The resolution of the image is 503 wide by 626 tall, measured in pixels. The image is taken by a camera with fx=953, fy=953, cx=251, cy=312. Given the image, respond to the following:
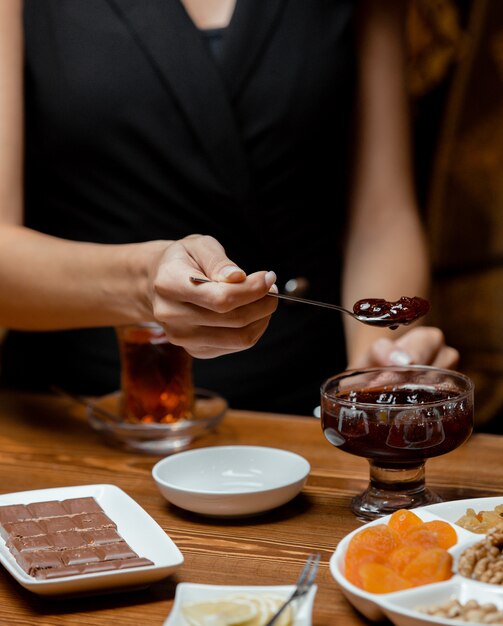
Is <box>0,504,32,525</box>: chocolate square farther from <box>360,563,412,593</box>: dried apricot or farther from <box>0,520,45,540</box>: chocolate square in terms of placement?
<box>360,563,412,593</box>: dried apricot

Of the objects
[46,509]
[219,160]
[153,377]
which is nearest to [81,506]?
[46,509]

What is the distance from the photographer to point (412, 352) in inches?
65.0

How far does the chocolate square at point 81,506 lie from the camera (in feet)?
4.17

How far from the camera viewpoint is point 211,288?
1.31 meters

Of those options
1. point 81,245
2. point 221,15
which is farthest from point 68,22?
point 81,245

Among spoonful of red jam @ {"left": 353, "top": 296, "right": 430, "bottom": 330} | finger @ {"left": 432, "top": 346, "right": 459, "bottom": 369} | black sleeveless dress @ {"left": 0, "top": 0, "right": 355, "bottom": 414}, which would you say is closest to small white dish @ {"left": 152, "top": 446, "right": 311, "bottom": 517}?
spoonful of red jam @ {"left": 353, "top": 296, "right": 430, "bottom": 330}

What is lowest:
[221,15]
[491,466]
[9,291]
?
[491,466]

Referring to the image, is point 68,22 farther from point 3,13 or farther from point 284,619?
point 284,619

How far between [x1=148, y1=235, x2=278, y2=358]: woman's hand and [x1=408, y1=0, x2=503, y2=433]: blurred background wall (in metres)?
1.47

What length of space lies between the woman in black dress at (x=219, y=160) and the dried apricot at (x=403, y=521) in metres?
0.61

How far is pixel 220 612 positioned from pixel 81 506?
38cm

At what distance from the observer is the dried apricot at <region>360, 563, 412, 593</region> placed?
3.33ft

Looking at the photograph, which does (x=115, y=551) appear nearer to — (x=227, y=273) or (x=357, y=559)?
(x=357, y=559)

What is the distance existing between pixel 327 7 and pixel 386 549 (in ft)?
4.41
